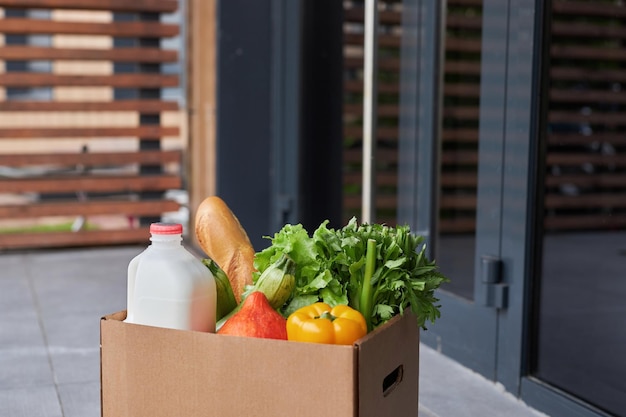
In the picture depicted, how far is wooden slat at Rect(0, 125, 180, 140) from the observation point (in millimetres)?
5992

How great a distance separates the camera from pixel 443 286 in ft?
11.1

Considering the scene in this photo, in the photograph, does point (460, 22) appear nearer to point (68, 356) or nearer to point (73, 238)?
point (68, 356)

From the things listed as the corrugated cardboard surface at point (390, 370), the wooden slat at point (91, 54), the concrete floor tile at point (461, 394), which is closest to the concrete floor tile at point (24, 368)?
the concrete floor tile at point (461, 394)

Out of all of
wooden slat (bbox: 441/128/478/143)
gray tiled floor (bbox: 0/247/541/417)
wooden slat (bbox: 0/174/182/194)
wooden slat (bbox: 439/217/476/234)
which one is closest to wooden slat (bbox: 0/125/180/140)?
wooden slat (bbox: 0/174/182/194)

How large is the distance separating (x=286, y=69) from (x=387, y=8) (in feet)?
2.32

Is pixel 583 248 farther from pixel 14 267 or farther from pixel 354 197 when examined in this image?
pixel 14 267

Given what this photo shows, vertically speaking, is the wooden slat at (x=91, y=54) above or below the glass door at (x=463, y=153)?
above

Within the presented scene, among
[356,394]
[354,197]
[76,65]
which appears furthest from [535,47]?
[76,65]

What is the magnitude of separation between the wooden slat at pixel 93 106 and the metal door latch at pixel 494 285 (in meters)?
3.81

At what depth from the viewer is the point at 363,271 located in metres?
1.55

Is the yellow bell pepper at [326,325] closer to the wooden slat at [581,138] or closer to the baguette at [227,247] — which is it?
the baguette at [227,247]

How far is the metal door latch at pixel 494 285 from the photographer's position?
9.29 ft

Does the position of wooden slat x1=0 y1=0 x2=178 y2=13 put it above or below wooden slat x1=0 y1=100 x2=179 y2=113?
above

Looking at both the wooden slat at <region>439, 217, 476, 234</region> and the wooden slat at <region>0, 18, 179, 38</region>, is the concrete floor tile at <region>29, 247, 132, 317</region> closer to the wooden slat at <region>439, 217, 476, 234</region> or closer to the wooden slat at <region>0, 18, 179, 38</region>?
the wooden slat at <region>0, 18, 179, 38</region>
